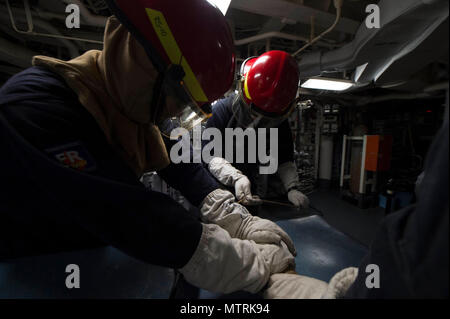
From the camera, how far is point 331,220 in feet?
11.3

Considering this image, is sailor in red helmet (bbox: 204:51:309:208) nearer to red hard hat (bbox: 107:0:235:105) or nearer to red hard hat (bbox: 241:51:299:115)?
red hard hat (bbox: 241:51:299:115)

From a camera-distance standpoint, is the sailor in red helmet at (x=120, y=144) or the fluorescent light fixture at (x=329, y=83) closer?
the sailor in red helmet at (x=120, y=144)

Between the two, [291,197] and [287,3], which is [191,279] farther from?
[287,3]

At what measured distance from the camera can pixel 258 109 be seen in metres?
1.53

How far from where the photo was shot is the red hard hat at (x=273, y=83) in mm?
1463

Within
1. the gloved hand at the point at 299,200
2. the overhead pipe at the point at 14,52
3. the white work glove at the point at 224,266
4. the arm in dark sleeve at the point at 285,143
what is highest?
the overhead pipe at the point at 14,52

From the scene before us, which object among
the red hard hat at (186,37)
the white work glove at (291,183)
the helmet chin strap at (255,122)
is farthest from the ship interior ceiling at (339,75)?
the helmet chin strap at (255,122)

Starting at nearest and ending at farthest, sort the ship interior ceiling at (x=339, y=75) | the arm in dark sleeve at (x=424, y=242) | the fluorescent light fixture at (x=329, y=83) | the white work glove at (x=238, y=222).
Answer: the arm in dark sleeve at (x=424, y=242) < the white work glove at (x=238, y=222) < the ship interior ceiling at (x=339, y=75) < the fluorescent light fixture at (x=329, y=83)

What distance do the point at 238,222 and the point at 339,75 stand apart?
412 centimetres

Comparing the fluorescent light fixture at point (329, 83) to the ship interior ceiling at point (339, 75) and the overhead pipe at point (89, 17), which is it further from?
the overhead pipe at point (89, 17)

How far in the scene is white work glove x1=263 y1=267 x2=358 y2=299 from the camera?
526 millimetres

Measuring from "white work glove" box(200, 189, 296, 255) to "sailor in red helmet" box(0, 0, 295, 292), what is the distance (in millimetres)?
24
